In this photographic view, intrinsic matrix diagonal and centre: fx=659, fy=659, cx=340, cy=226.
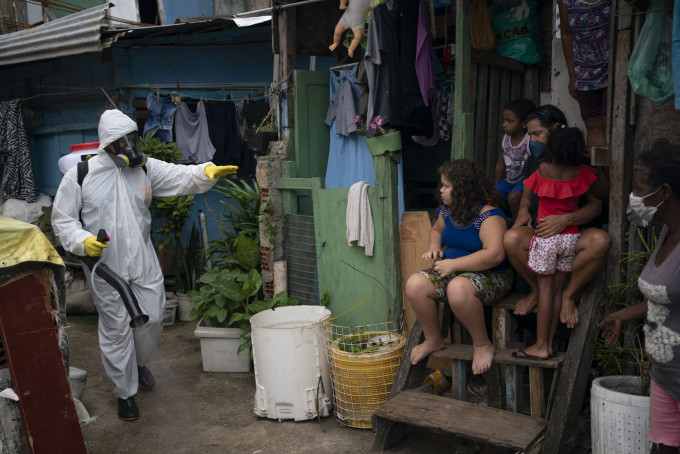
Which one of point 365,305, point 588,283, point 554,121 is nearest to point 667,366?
point 588,283

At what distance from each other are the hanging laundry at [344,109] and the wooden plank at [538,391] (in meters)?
2.70

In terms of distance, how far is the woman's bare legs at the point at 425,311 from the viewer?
4.36m

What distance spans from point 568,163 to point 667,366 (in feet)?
5.15

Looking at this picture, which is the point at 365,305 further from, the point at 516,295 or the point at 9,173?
the point at 9,173

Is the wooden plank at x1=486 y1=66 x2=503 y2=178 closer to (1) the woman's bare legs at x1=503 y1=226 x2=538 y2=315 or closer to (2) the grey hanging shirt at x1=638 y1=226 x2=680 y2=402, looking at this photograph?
(1) the woman's bare legs at x1=503 y1=226 x2=538 y2=315

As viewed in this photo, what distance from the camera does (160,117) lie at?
8.80 metres

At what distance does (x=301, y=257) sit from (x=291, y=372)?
1.60 meters

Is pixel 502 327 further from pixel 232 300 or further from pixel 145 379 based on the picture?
pixel 145 379

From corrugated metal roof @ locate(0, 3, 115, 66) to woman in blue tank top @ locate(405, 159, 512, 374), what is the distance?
5.24 metres

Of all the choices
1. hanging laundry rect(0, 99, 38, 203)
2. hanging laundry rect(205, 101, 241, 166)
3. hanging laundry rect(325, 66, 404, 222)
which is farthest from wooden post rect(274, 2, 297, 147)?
hanging laundry rect(0, 99, 38, 203)

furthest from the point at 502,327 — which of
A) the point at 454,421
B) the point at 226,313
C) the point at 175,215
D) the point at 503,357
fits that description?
the point at 175,215

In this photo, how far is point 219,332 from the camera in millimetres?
5824

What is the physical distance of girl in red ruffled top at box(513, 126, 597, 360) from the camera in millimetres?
4012

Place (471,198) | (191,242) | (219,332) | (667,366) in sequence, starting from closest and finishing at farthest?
(667,366) < (471,198) < (219,332) < (191,242)
